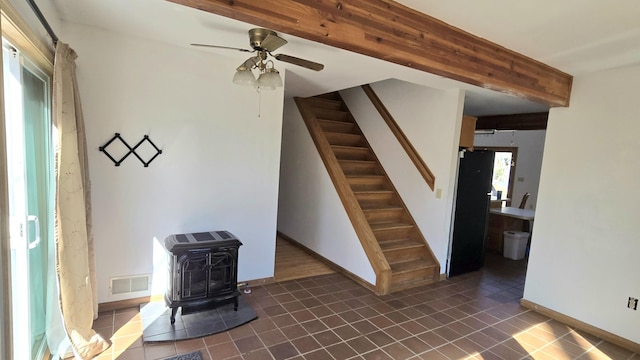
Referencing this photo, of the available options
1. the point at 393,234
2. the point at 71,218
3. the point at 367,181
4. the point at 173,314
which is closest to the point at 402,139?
the point at 367,181

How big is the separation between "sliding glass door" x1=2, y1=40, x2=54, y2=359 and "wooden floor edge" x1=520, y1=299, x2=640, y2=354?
4185 millimetres

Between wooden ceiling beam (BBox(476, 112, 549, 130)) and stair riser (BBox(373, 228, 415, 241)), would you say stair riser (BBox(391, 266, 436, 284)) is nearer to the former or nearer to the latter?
stair riser (BBox(373, 228, 415, 241))

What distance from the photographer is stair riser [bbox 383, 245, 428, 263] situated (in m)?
4.00

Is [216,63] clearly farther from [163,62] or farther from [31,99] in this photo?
[31,99]

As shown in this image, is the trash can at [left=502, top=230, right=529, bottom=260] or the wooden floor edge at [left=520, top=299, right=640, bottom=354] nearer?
the wooden floor edge at [left=520, top=299, right=640, bottom=354]

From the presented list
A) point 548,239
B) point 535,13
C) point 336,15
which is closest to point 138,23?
point 336,15

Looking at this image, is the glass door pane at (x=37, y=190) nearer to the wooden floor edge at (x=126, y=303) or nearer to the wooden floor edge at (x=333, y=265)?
the wooden floor edge at (x=126, y=303)

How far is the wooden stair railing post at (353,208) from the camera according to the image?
11.8 ft

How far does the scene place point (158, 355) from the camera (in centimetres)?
231

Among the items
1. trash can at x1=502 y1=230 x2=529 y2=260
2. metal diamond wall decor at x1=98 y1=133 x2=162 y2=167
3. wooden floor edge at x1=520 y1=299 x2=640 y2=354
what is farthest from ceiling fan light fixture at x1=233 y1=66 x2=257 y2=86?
trash can at x1=502 y1=230 x2=529 y2=260

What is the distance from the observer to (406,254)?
13.5ft

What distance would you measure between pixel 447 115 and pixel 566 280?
2081 millimetres

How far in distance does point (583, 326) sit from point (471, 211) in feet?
5.34

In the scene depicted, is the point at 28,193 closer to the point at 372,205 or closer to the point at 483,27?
the point at 483,27
